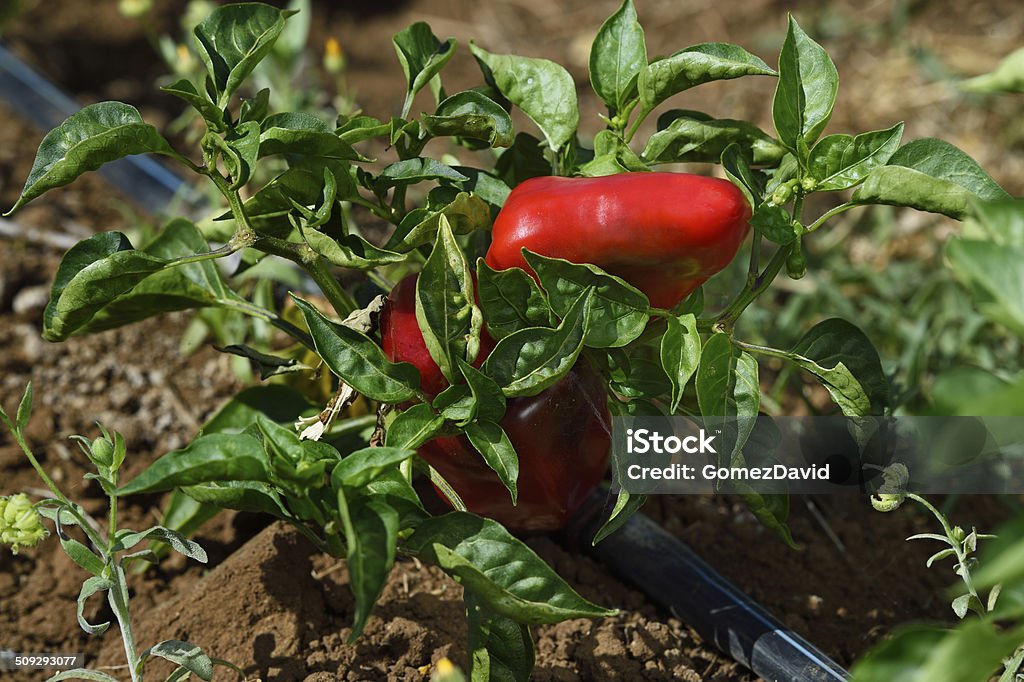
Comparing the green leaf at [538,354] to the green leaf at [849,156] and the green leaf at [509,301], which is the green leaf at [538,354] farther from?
the green leaf at [849,156]

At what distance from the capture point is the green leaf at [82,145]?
1.04 meters

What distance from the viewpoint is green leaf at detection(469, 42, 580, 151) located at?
125 cm

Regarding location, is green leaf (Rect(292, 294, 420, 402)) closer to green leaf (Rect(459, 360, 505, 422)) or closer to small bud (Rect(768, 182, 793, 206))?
green leaf (Rect(459, 360, 505, 422))

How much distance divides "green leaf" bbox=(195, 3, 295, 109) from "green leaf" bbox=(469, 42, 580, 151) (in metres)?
0.26

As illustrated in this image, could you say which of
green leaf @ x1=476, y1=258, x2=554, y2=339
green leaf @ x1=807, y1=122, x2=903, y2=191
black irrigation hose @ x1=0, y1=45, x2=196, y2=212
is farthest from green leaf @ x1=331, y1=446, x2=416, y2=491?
black irrigation hose @ x1=0, y1=45, x2=196, y2=212

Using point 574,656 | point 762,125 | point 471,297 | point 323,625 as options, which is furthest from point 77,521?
point 762,125

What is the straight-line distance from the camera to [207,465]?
89 centimetres

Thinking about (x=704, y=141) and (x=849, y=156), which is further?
(x=704, y=141)

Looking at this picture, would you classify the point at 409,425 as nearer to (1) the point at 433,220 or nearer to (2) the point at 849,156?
(1) the point at 433,220

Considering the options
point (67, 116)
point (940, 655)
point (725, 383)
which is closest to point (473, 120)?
point (725, 383)

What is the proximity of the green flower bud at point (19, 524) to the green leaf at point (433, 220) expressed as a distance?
1.53 ft

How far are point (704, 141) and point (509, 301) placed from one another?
12.5 inches

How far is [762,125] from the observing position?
2688 mm

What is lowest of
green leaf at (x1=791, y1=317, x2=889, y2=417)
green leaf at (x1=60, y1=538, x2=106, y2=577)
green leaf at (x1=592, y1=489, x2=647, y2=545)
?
green leaf at (x1=592, y1=489, x2=647, y2=545)
